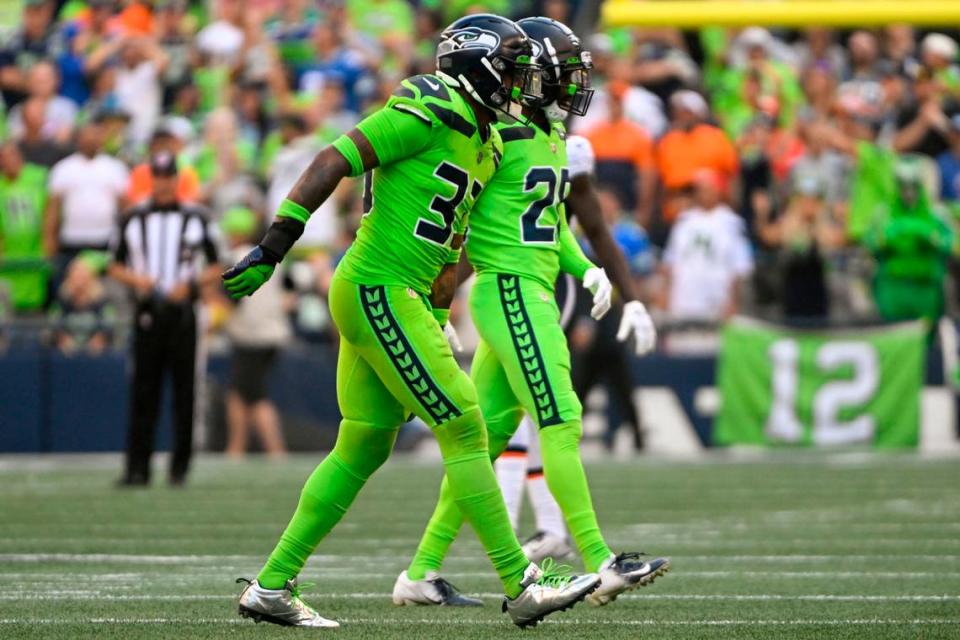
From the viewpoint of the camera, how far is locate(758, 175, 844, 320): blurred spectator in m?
16.1

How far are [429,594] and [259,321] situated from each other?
9.20m

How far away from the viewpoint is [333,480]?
6445 millimetres

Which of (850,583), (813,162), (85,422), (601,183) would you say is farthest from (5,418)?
(850,583)

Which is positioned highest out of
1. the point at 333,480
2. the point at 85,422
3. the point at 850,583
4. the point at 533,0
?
the point at 533,0

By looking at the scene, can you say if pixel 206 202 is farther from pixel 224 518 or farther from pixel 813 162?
pixel 224 518

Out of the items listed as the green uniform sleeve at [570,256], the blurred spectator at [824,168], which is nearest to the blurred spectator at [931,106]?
the blurred spectator at [824,168]

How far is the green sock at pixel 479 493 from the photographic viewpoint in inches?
248

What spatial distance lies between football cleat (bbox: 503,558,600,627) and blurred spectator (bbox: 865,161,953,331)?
1009 centimetres

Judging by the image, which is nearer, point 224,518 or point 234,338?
point 224,518

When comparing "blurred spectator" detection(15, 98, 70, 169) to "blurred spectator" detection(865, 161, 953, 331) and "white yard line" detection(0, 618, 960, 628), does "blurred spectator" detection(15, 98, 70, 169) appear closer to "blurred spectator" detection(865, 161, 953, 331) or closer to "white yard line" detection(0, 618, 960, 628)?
"blurred spectator" detection(865, 161, 953, 331)

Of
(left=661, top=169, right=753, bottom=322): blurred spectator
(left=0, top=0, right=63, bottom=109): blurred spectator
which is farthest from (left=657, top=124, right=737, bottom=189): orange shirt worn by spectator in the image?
(left=0, top=0, right=63, bottom=109): blurred spectator

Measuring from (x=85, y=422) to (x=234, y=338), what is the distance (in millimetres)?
1423

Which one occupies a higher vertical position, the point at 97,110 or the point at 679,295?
the point at 97,110

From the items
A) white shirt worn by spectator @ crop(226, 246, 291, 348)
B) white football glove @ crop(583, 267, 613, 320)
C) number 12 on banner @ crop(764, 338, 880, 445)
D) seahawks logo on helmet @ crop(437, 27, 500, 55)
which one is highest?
seahawks logo on helmet @ crop(437, 27, 500, 55)
